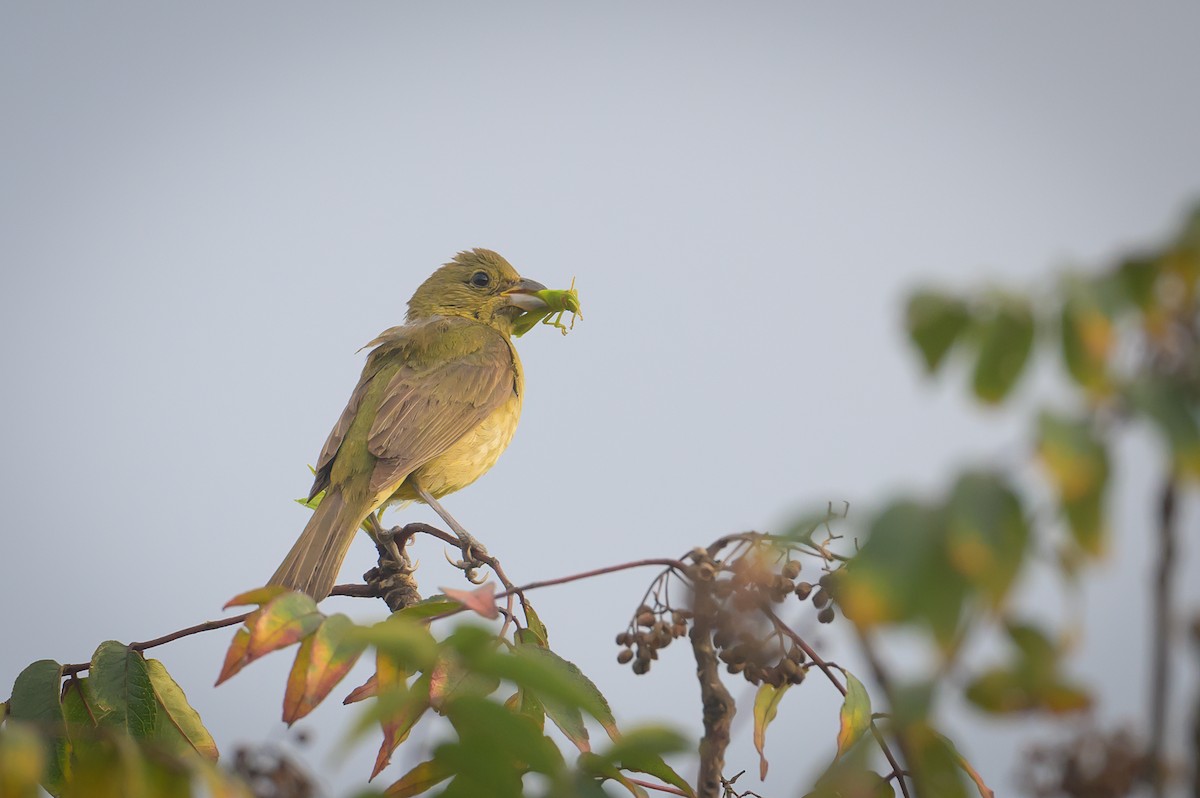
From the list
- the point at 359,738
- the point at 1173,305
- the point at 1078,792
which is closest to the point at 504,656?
the point at 359,738

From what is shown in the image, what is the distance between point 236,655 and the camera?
2264mm

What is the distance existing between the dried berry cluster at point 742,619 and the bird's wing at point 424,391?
3319 mm

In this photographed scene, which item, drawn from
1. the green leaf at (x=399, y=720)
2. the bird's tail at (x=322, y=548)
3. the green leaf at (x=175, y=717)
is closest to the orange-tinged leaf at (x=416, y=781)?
the green leaf at (x=399, y=720)

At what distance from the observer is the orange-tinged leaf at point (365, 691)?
9.02 feet

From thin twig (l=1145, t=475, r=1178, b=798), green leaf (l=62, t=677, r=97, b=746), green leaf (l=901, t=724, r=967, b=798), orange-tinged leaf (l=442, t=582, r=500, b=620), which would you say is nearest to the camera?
thin twig (l=1145, t=475, r=1178, b=798)

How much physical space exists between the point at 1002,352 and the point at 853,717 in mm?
1427

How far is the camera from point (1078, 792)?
1410 millimetres

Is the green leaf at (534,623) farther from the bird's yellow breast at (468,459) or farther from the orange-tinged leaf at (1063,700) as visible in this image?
the bird's yellow breast at (468,459)

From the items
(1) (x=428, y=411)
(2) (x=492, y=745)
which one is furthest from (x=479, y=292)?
(2) (x=492, y=745)

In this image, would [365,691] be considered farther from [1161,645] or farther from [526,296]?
[526,296]

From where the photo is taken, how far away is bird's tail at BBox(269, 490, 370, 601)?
192 inches

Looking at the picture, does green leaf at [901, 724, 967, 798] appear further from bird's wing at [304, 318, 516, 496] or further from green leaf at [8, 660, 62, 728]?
bird's wing at [304, 318, 516, 496]

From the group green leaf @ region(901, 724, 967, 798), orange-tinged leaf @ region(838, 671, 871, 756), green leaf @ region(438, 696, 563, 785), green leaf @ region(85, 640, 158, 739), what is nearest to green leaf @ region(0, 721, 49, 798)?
green leaf @ region(438, 696, 563, 785)

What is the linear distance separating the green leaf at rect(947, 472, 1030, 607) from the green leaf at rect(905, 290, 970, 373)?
0.57 feet
